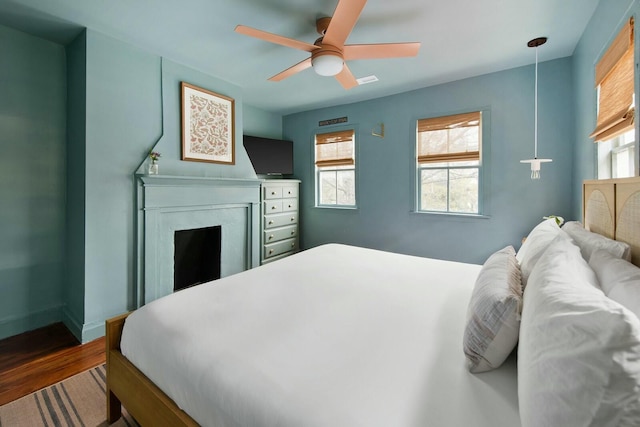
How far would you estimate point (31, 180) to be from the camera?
246 centimetres

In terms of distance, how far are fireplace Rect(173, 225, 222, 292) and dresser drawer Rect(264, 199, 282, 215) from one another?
0.86 m

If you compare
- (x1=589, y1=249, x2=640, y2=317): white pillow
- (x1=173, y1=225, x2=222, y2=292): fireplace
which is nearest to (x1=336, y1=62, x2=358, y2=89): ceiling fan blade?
(x1=589, y1=249, x2=640, y2=317): white pillow

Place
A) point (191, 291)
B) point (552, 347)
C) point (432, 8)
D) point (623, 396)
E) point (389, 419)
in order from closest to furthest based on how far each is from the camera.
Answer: point (623, 396)
point (552, 347)
point (389, 419)
point (191, 291)
point (432, 8)

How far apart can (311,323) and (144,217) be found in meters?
2.26

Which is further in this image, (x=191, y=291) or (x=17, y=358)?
(x=17, y=358)

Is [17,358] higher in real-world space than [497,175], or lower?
lower

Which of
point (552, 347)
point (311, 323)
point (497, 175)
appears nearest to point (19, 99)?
point (311, 323)

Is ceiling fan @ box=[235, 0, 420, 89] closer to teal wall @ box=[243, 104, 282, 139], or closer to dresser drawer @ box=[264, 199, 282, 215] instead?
dresser drawer @ box=[264, 199, 282, 215]

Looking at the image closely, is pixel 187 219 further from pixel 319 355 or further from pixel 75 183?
pixel 319 355

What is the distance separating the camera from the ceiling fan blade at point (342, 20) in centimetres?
161

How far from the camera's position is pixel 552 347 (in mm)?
613

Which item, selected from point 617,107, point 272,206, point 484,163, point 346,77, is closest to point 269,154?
point 272,206

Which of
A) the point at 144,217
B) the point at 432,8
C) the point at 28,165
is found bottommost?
the point at 144,217

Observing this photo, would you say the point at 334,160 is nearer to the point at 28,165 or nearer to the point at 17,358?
the point at 28,165
